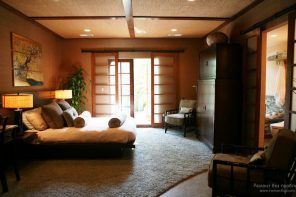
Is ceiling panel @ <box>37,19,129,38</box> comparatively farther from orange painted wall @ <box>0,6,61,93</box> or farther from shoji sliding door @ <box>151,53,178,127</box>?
shoji sliding door @ <box>151,53,178,127</box>

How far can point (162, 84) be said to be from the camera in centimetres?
649

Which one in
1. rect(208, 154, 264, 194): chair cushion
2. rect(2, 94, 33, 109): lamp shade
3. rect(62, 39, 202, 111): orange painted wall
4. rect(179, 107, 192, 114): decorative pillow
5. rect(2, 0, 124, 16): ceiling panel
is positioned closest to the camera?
rect(208, 154, 264, 194): chair cushion

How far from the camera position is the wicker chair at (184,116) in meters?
5.40

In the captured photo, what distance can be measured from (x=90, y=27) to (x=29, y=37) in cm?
130

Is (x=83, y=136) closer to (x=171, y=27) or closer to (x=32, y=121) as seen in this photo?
(x=32, y=121)

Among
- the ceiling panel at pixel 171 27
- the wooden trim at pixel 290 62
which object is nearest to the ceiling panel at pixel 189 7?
the ceiling panel at pixel 171 27

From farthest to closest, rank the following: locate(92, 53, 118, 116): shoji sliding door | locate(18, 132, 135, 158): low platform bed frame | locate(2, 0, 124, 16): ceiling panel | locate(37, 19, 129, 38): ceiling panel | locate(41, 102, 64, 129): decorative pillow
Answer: locate(92, 53, 118, 116): shoji sliding door, locate(37, 19, 129, 38): ceiling panel, locate(41, 102, 64, 129): decorative pillow, locate(18, 132, 135, 158): low platform bed frame, locate(2, 0, 124, 16): ceiling panel

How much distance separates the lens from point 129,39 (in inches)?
248

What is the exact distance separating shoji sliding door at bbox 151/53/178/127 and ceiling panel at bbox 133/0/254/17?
2.33 metres

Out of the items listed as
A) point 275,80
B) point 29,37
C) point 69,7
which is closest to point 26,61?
point 29,37

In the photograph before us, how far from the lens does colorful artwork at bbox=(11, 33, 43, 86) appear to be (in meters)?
3.91

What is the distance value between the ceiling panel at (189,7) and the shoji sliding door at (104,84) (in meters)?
2.53

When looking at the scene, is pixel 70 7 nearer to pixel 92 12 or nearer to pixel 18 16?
pixel 92 12

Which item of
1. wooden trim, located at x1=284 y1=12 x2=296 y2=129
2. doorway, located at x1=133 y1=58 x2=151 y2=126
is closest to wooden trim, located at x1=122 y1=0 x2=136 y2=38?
wooden trim, located at x1=284 y1=12 x2=296 y2=129
